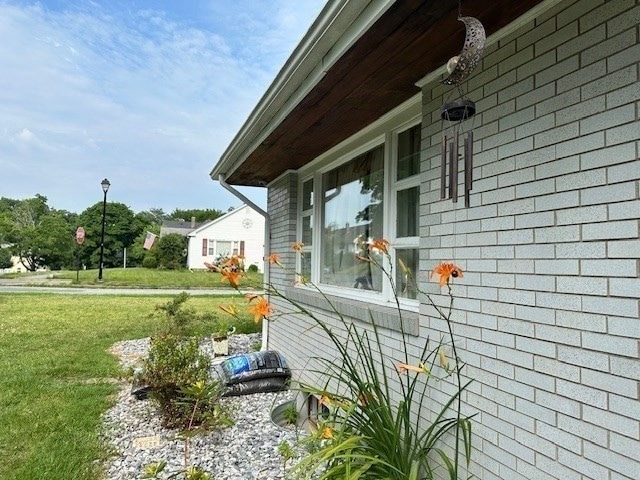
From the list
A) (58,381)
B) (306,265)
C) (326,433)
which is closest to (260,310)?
(326,433)

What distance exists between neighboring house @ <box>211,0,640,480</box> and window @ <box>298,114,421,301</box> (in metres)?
0.12

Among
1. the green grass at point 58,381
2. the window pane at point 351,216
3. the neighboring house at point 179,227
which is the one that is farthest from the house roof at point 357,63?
the neighboring house at point 179,227

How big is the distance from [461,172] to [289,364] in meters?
3.85

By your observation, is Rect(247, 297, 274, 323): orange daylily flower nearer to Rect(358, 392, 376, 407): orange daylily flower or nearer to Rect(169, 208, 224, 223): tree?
Rect(358, 392, 376, 407): orange daylily flower

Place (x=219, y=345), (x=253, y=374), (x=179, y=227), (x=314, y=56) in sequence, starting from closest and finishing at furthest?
(x=314, y=56)
(x=253, y=374)
(x=219, y=345)
(x=179, y=227)

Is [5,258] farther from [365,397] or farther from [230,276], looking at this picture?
[365,397]

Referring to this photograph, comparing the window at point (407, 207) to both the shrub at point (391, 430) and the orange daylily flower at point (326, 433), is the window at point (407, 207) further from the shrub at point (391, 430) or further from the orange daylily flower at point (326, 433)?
the orange daylily flower at point (326, 433)

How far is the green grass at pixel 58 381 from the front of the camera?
3.21 metres

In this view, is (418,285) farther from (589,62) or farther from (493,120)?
(589,62)

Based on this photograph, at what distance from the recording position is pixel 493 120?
84.4 inches

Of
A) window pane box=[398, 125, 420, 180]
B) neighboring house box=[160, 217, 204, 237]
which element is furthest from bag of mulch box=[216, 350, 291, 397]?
neighboring house box=[160, 217, 204, 237]

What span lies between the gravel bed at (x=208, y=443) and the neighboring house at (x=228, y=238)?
2580 cm

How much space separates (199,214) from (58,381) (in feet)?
179

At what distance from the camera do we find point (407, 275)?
3.03 m
